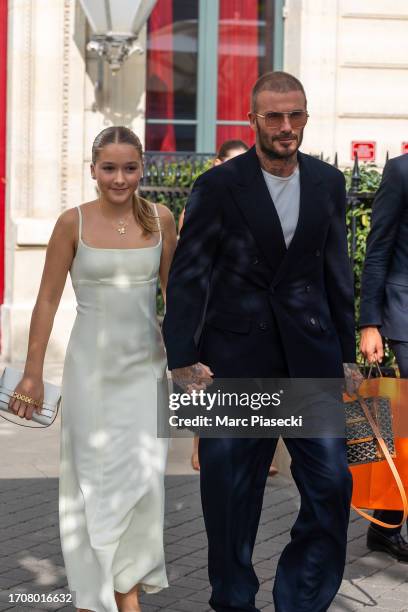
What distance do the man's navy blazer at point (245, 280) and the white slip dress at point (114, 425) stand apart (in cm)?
35

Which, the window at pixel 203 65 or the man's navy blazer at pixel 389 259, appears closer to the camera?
the man's navy blazer at pixel 389 259

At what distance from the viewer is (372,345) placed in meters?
5.61

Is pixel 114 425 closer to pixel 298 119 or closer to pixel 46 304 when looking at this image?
pixel 46 304

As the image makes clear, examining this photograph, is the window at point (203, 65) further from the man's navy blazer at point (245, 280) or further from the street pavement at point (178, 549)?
the man's navy blazer at point (245, 280)

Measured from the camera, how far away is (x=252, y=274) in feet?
14.8

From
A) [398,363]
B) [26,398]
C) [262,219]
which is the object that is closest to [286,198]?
[262,219]

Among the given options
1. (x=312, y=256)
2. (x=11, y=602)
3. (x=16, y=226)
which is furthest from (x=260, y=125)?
(x=16, y=226)

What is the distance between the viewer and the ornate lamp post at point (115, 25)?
11.4 metres

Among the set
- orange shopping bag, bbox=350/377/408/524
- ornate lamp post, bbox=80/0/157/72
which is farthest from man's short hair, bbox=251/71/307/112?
ornate lamp post, bbox=80/0/157/72

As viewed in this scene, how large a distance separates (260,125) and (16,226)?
314 inches

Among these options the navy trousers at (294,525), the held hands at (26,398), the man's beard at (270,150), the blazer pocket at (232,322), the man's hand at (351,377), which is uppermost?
the man's beard at (270,150)

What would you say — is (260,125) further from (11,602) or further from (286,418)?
(11,602)

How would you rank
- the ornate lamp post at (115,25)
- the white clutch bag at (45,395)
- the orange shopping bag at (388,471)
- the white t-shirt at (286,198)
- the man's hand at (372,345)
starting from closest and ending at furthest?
the white t-shirt at (286,198), the white clutch bag at (45,395), the orange shopping bag at (388,471), the man's hand at (372,345), the ornate lamp post at (115,25)

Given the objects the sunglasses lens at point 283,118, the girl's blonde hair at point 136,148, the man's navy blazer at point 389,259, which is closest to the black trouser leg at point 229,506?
the girl's blonde hair at point 136,148
